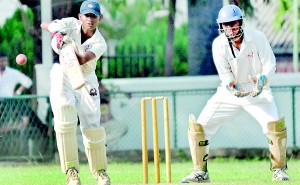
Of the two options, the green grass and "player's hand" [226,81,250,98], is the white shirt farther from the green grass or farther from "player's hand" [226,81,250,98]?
"player's hand" [226,81,250,98]

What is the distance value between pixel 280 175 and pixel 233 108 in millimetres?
726

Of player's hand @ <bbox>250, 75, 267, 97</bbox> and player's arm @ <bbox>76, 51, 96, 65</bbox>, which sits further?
player's hand @ <bbox>250, 75, 267, 97</bbox>

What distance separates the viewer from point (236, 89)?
35.6 ft

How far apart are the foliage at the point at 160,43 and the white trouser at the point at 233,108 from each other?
15.9 feet

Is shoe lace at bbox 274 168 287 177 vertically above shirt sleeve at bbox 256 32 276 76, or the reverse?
shirt sleeve at bbox 256 32 276 76

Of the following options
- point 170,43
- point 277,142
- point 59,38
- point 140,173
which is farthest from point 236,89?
point 170,43

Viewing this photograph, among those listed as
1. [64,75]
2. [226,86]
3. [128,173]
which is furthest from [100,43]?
[128,173]

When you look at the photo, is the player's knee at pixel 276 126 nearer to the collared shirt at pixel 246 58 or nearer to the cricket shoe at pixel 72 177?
the collared shirt at pixel 246 58

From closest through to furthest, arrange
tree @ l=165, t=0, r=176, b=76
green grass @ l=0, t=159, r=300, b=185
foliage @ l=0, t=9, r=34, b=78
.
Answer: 1. green grass @ l=0, t=159, r=300, b=185
2. tree @ l=165, t=0, r=176, b=76
3. foliage @ l=0, t=9, r=34, b=78

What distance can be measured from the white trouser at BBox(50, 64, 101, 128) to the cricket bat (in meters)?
0.12

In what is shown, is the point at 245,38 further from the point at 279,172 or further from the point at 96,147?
the point at 96,147

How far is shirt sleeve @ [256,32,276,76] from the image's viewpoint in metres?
10.7

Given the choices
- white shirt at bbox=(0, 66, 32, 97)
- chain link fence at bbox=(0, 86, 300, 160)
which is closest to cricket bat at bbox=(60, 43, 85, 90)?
chain link fence at bbox=(0, 86, 300, 160)

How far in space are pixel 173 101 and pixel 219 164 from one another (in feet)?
3.67
